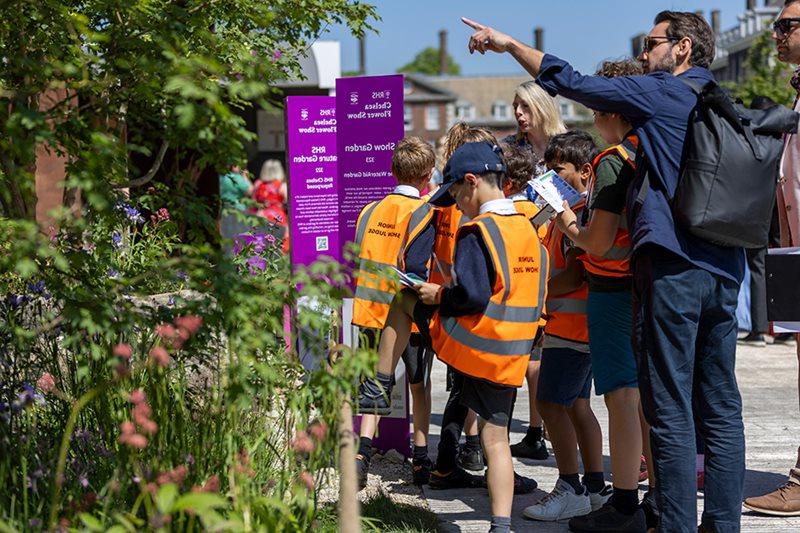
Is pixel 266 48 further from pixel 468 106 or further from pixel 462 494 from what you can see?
pixel 468 106

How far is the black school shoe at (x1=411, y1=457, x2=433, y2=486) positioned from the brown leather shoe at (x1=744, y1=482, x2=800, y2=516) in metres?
1.59

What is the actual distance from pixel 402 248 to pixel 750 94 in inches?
928

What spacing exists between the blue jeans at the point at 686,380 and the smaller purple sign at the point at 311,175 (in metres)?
4.50

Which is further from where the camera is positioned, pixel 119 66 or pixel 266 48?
pixel 266 48

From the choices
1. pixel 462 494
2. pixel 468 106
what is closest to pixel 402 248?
pixel 462 494

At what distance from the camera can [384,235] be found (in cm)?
621

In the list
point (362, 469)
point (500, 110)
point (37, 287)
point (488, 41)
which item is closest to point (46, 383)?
point (37, 287)

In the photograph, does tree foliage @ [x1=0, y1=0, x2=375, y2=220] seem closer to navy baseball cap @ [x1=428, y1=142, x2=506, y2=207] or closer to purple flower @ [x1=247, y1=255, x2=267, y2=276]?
navy baseball cap @ [x1=428, y1=142, x2=506, y2=207]

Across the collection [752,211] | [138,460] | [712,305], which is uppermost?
[752,211]

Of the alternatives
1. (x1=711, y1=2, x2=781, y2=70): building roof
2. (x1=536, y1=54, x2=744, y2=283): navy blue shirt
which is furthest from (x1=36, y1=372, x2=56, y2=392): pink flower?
(x1=711, y1=2, x2=781, y2=70): building roof

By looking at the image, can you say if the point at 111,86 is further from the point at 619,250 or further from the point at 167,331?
the point at 619,250

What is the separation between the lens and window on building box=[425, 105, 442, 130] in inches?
A: 5000

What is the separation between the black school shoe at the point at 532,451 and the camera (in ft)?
23.2

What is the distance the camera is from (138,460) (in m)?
3.65
